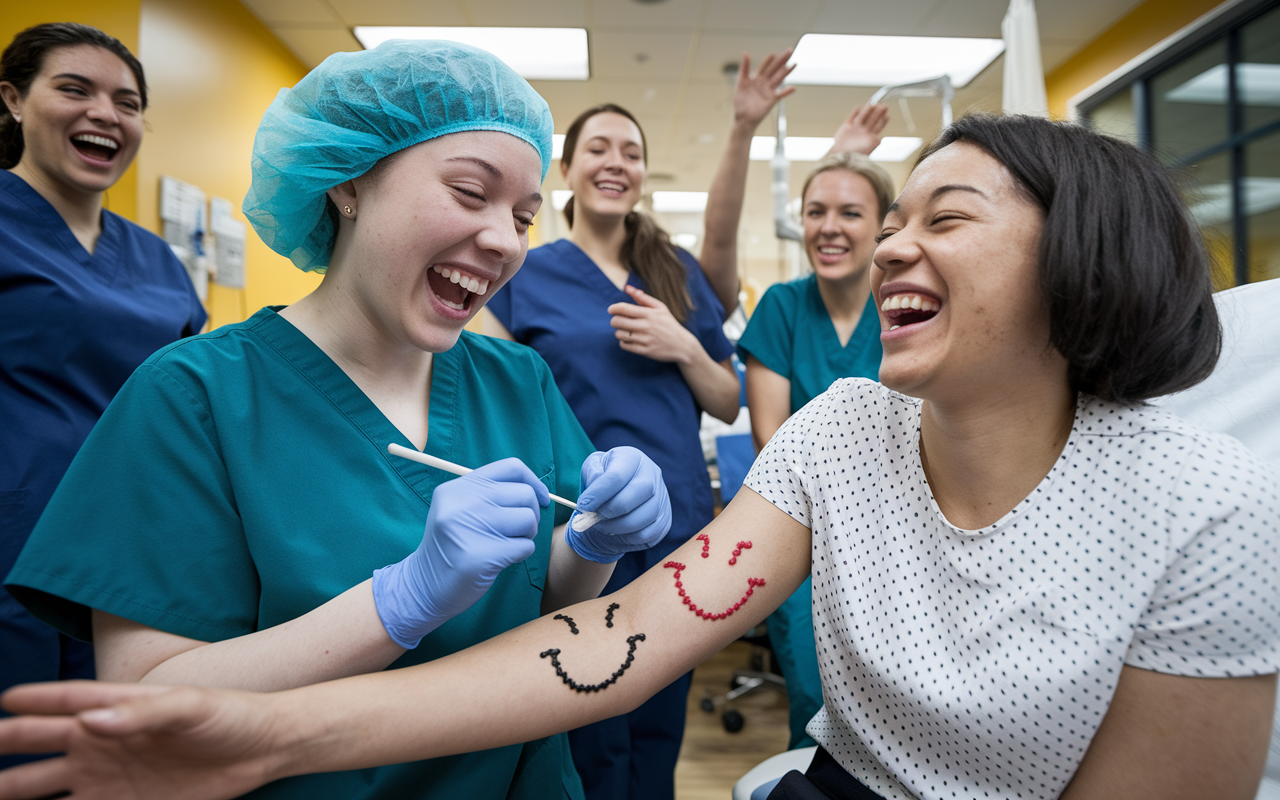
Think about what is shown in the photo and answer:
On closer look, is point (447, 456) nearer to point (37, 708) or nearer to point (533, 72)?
point (37, 708)

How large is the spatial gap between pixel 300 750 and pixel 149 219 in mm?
3205

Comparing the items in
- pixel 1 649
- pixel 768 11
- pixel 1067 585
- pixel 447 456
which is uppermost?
pixel 768 11

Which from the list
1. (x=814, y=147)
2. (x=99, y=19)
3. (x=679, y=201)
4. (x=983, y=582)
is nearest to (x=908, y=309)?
(x=983, y=582)

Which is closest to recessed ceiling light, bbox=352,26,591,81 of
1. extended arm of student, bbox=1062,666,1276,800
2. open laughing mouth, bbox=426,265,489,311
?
open laughing mouth, bbox=426,265,489,311

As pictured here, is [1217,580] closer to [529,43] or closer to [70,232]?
[70,232]

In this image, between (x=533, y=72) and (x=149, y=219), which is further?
(x=533, y=72)

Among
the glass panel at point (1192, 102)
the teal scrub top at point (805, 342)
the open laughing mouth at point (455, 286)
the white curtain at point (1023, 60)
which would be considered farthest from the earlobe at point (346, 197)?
the glass panel at point (1192, 102)

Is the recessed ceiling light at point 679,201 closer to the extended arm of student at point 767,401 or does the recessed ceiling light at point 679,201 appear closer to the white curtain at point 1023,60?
the white curtain at point 1023,60

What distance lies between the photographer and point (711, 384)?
1688mm

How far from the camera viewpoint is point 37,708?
1.80 feet

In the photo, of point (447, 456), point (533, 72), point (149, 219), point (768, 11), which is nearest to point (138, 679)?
point (447, 456)

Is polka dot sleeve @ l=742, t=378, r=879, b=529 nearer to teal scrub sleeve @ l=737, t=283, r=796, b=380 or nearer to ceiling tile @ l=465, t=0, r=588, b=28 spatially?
teal scrub sleeve @ l=737, t=283, r=796, b=380

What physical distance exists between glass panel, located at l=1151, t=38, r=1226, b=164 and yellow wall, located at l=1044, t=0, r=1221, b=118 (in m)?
0.21

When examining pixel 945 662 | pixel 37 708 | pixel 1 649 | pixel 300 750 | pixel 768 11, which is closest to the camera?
pixel 37 708
